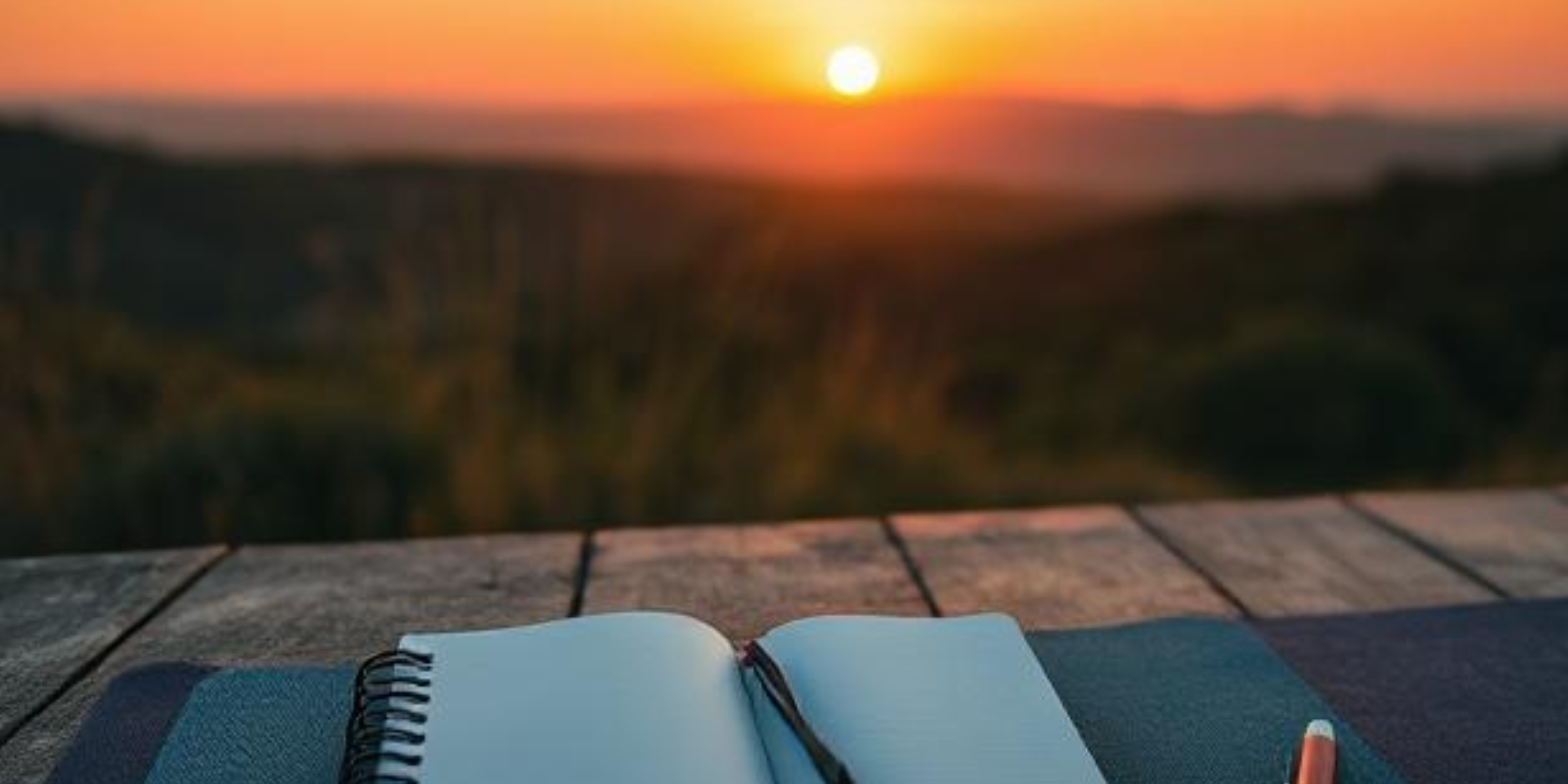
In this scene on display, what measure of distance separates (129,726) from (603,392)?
75.5 inches

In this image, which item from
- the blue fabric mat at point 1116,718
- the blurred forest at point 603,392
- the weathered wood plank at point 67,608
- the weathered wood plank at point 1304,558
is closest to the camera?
the blue fabric mat at point 1116,718

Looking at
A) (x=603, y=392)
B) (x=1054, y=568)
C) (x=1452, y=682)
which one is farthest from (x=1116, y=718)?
(x=603, y=392)

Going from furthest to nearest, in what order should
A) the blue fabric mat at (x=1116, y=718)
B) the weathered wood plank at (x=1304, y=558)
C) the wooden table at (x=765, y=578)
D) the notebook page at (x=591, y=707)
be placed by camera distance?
the weathered wood plank at (x=1304, y=558), the wooden table at (x=765, y=578), the blue fabric mat at (x=1116, y=718), the notebook page at (x=591, y=707)

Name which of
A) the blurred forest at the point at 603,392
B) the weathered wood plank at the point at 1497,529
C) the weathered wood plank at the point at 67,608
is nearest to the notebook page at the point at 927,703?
the weathered wood plank at the point at 67,608

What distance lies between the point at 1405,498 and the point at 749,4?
220cm

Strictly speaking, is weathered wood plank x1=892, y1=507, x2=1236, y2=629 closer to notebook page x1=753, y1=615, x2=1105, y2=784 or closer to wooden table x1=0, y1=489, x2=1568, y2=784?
wooden table x1=0, y1=489, x2=1568, y2=784

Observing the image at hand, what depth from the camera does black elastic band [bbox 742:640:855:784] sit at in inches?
27.2

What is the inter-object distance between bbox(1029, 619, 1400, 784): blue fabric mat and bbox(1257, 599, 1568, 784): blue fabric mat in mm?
35

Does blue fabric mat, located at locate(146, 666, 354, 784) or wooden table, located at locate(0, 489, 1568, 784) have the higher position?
blue fabric mat, located at locate(146, 666, 354, 784)

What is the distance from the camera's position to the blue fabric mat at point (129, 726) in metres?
0.80

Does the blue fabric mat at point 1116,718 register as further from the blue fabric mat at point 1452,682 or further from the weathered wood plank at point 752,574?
the weathered wood plank at point 752,574

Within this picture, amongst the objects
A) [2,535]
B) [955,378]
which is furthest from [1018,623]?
[955,378]

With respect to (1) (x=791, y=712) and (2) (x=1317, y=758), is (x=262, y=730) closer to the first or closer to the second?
(1) (x=791, y=712)

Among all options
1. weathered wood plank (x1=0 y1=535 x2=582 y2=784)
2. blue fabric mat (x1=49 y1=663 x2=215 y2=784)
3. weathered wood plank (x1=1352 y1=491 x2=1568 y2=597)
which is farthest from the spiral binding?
weathered wood plank (x1=1352 y1=491 x2=1568 y2=597)
